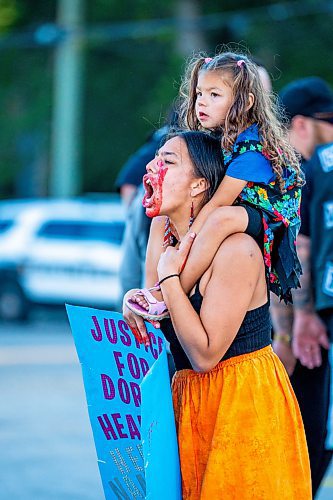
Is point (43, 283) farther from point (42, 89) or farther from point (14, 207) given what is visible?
point (42, 89)

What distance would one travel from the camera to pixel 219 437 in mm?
3158

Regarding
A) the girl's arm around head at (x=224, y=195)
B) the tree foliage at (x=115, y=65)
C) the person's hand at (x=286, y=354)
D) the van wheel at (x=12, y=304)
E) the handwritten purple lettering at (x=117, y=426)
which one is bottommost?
the van wheel at (x=12, y=304)

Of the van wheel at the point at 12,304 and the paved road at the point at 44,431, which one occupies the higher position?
the paved road at the point at 44,431

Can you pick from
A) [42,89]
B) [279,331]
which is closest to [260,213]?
[279,331]

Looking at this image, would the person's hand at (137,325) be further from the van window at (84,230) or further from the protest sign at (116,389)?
the van window at (84,230)

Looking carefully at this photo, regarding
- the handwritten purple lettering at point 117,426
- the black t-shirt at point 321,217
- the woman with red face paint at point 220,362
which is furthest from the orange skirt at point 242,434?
the black t-shirt at point 321,217

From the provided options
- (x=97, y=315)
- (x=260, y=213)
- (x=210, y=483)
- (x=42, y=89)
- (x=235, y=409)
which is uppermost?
(x=42, y=89)

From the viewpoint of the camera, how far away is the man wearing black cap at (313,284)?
4.62 meters

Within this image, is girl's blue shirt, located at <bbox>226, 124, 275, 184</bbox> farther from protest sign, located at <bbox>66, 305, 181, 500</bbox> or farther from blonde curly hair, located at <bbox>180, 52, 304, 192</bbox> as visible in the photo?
protest sign, located at <bbox>66, 305, 181, 500</bbox>

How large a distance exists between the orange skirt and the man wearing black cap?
1.37 metres

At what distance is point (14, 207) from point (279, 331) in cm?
1453

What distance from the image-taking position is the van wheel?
17.6 meters

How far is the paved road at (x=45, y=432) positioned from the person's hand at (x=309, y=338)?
1.59 m

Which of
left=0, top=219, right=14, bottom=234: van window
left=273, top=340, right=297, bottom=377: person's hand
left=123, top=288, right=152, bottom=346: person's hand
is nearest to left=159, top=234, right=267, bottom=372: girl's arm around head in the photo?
left=123, top=288, right=152, bottom=346: person's hand
